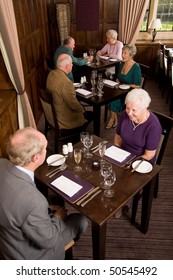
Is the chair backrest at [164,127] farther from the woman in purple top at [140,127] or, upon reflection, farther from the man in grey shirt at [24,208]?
the man in grey shirt at [24,208]

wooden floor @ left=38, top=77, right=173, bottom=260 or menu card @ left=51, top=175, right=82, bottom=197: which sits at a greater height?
menu card @ left=51, top=175, right=82, bottom=197

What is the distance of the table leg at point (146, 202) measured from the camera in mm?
2038

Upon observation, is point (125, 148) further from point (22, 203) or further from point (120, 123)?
point (22, 203)

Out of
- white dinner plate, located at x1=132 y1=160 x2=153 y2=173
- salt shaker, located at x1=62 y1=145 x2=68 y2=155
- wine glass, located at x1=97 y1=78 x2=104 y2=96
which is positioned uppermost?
wine glass, located at x1=97 y1=78 x2=104 y2=96

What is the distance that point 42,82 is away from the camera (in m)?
4.95

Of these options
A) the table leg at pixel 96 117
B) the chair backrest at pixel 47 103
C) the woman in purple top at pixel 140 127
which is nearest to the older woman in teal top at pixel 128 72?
the table leg at pixel 96 117

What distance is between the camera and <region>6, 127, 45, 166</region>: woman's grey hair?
1471mm

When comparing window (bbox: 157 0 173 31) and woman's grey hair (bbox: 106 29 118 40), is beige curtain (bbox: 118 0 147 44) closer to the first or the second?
window (bbox: 157 0 173 31)

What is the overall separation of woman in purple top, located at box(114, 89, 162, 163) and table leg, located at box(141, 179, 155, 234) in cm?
26

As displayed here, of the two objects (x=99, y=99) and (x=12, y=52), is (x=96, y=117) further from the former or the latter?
(x=12, y=52)

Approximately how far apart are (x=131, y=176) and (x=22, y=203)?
87 centimetres

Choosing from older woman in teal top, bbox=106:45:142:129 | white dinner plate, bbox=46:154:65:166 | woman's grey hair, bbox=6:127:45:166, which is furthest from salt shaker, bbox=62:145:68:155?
older woman in teal top, bbox=106:45:142:129

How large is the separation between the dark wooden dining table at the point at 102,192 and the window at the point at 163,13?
554 centimetres

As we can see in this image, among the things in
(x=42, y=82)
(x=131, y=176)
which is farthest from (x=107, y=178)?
(x=42, y=82)
